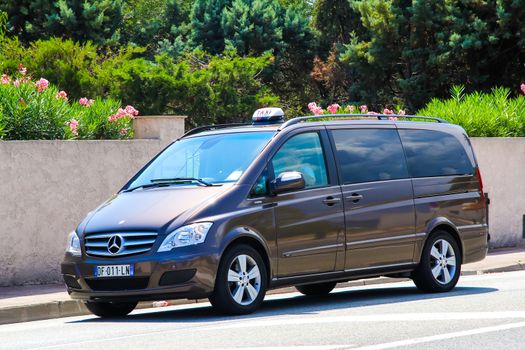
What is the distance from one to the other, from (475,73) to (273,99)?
9097mm

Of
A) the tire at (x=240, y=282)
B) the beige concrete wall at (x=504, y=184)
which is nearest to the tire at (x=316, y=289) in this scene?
the tire at (x=240, y=282)

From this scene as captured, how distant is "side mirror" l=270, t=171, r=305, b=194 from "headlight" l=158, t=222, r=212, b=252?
42.7 inches

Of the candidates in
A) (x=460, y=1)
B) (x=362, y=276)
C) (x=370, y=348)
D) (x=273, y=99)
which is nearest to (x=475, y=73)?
(x=460, y=1)

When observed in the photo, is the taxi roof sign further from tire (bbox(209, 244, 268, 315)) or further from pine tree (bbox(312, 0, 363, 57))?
pine tree (bbox(312, 0, 363, 57))

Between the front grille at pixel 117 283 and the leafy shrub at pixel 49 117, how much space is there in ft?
15.8

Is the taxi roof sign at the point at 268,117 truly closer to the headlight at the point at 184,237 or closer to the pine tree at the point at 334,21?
the headlight at the point at 184,237

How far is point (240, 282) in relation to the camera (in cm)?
1108

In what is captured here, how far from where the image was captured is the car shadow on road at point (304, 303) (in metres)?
11.4

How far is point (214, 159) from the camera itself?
39.0ft

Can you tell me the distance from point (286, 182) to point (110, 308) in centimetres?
231

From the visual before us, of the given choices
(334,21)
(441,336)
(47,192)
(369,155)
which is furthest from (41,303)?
(334,21)

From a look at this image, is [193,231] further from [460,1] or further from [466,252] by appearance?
[460,1]

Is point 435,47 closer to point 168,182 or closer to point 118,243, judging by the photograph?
point 168,182

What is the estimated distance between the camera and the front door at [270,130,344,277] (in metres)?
11.6
